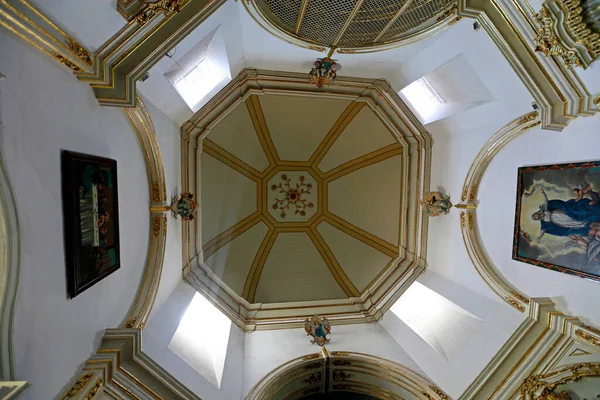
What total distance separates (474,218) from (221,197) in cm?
629

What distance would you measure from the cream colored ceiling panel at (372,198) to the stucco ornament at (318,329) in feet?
10.5

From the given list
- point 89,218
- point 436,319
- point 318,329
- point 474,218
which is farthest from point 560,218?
point 89,218

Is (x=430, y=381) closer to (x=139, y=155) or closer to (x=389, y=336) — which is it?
(x=389, y=336)

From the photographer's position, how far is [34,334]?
346 centimetres

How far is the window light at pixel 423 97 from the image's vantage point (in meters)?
7.60

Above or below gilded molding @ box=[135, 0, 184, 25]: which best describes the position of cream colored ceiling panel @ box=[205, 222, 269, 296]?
below

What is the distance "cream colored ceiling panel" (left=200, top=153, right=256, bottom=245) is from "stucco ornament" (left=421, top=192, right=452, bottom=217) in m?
5.13

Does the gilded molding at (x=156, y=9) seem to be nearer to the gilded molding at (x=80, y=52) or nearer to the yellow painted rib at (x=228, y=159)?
the gilded molding at (x=80, y=52)

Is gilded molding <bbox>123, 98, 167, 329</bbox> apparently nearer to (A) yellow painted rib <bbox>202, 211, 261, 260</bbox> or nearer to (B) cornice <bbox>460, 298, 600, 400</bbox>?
(A) yellow painted rib <bbox>202, 211, 261, 260</bbox>

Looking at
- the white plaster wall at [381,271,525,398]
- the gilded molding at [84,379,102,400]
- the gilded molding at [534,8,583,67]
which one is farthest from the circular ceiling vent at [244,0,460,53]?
the gilded molding at [84,379,102,400]

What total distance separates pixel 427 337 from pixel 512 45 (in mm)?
5475

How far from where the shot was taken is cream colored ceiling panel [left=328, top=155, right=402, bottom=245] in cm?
968

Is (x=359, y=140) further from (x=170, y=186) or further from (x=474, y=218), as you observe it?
(x=170, y=186)

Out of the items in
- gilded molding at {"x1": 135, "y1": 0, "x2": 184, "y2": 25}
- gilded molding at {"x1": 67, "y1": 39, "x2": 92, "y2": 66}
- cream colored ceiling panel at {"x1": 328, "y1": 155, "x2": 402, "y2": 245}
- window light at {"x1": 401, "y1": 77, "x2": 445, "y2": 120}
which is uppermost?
window light at {"x1": 401, "y1": 77, "x2": 445, "y2": 120}
